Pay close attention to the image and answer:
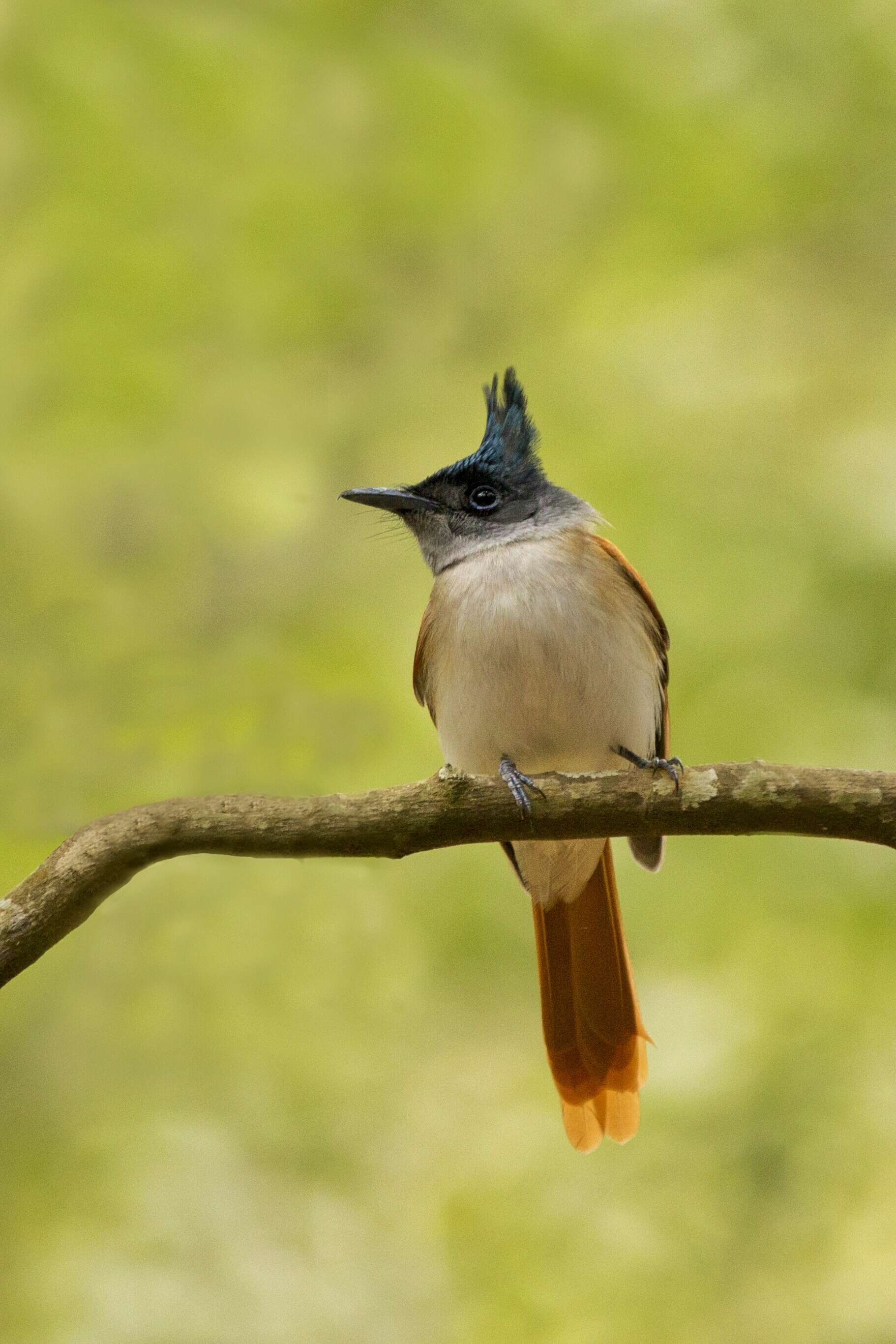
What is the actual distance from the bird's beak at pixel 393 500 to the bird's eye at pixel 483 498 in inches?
4.7

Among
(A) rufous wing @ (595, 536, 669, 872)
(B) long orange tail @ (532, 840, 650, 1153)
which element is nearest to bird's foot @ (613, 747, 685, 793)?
(A) rufous wing @ (595, 536, 669, 872)

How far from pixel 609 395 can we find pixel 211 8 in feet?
7.15

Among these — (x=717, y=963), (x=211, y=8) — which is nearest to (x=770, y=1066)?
(x=717, y=963)

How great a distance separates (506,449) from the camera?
430 centimetres

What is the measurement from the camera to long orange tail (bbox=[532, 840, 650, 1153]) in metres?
3.89

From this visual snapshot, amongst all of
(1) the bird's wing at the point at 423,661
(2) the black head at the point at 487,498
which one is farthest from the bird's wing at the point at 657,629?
(1) the bird's wing at the point at 423,661

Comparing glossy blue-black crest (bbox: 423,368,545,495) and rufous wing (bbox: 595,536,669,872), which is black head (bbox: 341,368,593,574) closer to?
glossy blue-black crest (bbox: 423,368,545,495)

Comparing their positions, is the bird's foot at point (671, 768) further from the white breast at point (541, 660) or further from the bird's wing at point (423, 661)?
the bird's wing at point (423, 661)

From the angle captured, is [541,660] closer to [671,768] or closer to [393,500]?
[393,500]

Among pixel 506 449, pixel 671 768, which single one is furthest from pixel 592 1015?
pixel 506 449

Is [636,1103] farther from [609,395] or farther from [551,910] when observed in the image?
[609,395]

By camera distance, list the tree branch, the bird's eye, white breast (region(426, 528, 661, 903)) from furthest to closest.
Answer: the bird's eye < white breast (region(426, 528, 661, 903)) < the tree branch

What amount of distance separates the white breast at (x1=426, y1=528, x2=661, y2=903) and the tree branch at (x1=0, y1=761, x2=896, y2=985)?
967 mm

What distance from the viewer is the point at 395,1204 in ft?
15.4
